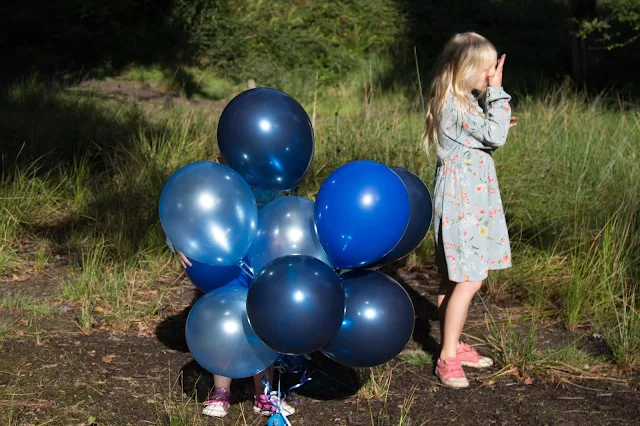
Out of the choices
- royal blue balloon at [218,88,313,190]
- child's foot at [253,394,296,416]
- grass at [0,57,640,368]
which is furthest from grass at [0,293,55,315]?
royal blue balloon at [218,88,313,190]

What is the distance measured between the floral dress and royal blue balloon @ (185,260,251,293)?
1.06m

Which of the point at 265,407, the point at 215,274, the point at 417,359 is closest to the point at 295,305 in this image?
the point at 215,274

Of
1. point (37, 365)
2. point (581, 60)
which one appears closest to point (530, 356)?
point (37, 365)

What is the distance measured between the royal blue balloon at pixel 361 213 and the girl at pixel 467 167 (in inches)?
32.5

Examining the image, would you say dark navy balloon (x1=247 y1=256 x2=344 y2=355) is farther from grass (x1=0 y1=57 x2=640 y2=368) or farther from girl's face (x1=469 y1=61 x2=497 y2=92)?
girl's face (x1=469 y1=61 x2=497 y2=92)

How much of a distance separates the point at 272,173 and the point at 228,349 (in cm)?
70

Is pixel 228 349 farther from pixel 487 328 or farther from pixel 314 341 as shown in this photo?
pixel 487 328

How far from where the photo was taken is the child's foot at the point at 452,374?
12.4ft

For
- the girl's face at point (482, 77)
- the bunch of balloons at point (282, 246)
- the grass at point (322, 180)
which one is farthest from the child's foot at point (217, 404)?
the girl's face at point (482, 77)

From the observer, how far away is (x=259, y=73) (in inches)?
461

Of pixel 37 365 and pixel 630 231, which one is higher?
pixel 630 231

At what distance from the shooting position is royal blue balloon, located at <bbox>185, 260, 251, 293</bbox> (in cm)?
314

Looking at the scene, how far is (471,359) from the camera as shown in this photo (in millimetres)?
3996

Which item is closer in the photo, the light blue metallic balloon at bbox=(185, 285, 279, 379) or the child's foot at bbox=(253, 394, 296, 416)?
the light blue metallic balloon at bbox=(185, 285, 279, 379)
